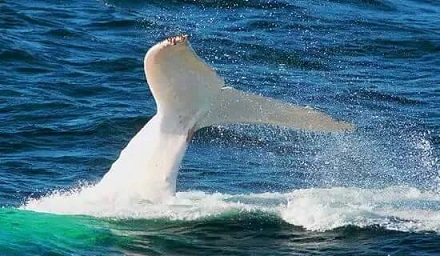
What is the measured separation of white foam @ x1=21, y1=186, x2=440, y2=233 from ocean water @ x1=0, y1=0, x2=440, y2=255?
0.11 ft

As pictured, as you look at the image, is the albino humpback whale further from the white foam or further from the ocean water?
the ocean water

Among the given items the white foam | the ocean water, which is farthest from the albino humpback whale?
the ocean water

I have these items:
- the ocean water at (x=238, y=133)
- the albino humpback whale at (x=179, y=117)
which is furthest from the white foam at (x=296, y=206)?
the albino humpback whale at (x=179, y=117)

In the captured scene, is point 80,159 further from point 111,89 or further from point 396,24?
point 396,24

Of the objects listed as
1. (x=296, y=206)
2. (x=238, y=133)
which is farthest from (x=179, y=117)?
(x=238, y=133)

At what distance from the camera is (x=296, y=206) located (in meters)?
17.3

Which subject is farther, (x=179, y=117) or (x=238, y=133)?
(x=238, y=133)

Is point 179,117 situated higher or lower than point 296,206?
higher

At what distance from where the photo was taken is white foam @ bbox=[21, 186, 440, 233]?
16.7 meters

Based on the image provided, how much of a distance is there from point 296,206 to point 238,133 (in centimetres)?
665

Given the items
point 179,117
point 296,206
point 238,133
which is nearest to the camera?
point 179,117

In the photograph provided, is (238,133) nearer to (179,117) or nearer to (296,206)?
(296,206)

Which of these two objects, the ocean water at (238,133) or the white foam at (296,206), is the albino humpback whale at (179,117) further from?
the ocean water at (238,133)

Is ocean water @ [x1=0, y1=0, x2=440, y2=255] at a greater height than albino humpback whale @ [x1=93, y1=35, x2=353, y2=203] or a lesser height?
lesser
